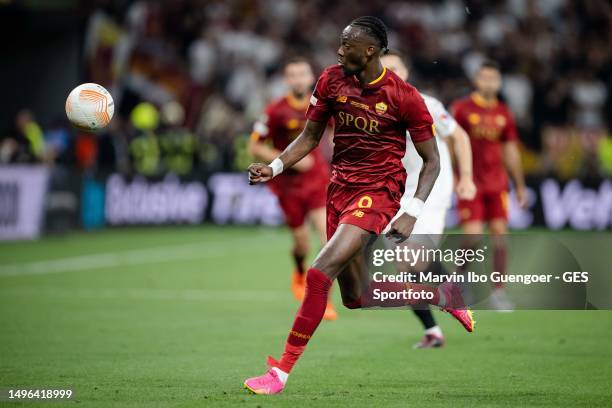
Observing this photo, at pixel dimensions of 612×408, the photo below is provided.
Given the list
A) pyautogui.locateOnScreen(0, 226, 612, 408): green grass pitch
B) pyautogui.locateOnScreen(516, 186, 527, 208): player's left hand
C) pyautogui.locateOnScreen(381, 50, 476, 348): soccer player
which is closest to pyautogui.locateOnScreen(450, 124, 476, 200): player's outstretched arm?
pyautogui.locateOnScreen(381, 50, 476, 348): soccer player

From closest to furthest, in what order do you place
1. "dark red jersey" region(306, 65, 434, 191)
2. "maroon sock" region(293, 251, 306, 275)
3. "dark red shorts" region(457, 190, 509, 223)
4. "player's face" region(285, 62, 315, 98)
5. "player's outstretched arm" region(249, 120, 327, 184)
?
1. "dark red jersey" region(306, 65, 434, 191)
2. "player's outstretched arm" region(249, 120, 327, 184)
3. "player's face" region(285, 62, 315, 98)
4. "dark red shorts" region(457, 190, 509, 223)
5. "maroon sock" region(293, 251, 306, 275)

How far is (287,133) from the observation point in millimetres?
12664

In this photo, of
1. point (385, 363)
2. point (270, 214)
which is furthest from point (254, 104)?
point (385, 363)

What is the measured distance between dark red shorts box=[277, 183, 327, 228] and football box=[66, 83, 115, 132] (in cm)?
451

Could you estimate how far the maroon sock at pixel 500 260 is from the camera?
8633mm

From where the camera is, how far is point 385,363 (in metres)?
8.86

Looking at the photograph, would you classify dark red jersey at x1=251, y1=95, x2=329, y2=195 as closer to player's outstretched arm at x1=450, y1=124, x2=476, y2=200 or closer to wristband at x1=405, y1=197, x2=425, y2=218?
player's outstretched arm at x1=450, y1=124, x2=476, y2=200

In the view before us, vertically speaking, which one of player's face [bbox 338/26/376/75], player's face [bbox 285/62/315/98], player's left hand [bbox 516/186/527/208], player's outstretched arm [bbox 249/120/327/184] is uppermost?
player's face [bbox 338/26/376/75]

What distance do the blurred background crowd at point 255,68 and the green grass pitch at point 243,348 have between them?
31.4ft

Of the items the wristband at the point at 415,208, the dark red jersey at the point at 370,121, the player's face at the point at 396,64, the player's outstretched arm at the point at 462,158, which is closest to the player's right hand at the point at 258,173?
the dark red jersey at the point at 370,121

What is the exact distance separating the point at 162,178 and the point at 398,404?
17.9 m

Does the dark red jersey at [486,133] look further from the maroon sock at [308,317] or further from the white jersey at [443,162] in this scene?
the maroon sock at [308,317]

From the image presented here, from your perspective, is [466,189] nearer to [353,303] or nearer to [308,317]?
[353,303]

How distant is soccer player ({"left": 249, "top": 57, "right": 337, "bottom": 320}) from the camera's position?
12555 millimetres
